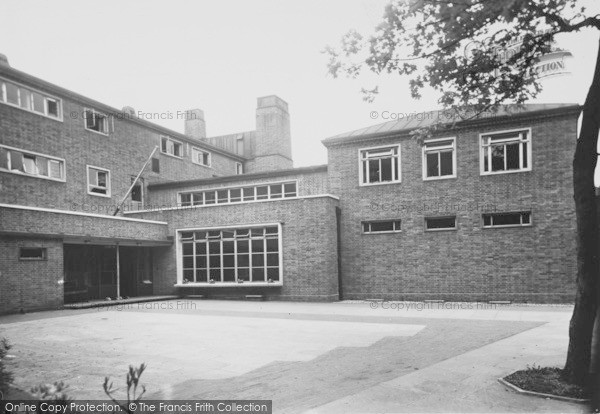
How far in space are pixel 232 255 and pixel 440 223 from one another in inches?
368

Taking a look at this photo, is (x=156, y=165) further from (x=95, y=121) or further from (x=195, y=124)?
(x=195, y=124)

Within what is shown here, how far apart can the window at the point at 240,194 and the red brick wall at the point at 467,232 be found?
2.79 meters

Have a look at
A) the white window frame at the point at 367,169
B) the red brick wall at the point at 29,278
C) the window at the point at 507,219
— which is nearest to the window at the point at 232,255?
the white window frame at the point at 367,169

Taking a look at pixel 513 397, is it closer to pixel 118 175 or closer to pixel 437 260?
pixel 437 260

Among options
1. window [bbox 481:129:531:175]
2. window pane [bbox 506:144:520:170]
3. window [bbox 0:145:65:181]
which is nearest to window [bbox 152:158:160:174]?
window [bbox 0:145:65:181]

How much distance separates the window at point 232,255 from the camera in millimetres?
20203

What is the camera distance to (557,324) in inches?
465

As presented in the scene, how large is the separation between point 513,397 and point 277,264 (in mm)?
14667

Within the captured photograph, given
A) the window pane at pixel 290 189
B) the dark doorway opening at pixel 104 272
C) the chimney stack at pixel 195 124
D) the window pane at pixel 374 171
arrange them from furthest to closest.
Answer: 1. the chimney stack at pixel 195 124
2. the window pane at pixel 290 189
3. the window pane at pixel 374 171
4. the dark doorway opening at pixel 104 272

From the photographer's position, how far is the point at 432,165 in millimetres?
18891

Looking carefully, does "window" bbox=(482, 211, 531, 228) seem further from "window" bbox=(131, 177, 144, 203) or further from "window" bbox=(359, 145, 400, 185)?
"window" bbox=(131, 177, 144, 203)

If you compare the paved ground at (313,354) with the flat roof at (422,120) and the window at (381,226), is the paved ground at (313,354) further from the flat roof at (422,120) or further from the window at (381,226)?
the flat roof at (422,120)

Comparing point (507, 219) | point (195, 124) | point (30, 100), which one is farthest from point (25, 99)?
point (507, 219)


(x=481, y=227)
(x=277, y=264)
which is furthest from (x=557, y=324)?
(x=277, y=264)
